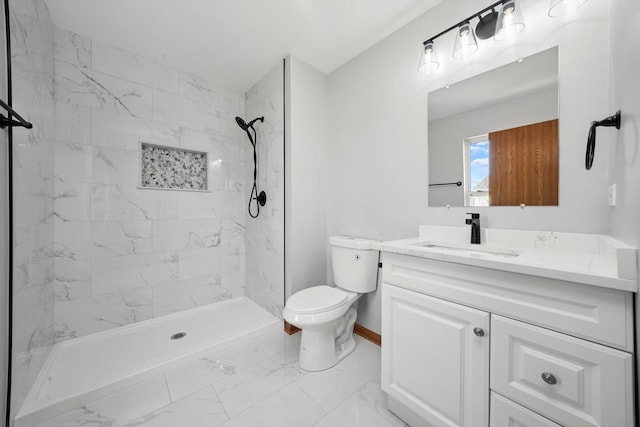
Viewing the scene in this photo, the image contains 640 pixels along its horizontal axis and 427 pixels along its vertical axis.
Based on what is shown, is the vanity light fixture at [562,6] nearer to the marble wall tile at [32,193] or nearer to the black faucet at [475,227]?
the black faucet at [475,227]

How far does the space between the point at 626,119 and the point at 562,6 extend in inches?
29.9

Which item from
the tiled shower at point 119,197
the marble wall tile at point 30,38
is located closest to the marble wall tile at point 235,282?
the tiled shower at point 119,197

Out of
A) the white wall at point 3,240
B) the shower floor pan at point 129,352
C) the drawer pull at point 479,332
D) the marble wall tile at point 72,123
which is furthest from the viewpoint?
the marble wall tile at point 72,123

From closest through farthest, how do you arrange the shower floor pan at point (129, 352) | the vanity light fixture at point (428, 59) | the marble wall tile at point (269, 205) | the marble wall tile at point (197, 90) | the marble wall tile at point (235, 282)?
the shower floor pan at point (129, 352) < the vanity light fixture at point (428, 59) < the marble wall tile at point (269, 205) < the marble wall tile at point (197, 90) < the marble wall tile at point (235, 282)

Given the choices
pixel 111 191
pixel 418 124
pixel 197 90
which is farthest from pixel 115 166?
pixel 418 124

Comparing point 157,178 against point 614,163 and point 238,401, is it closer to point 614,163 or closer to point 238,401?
point 238,401

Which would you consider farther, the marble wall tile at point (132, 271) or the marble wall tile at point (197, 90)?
the marble wall tile at point (197, 90)

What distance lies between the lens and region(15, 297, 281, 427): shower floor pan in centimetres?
129

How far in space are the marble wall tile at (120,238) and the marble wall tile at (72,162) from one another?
0.37 metres

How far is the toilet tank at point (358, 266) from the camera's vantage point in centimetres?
178

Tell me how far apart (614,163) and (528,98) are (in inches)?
19.5

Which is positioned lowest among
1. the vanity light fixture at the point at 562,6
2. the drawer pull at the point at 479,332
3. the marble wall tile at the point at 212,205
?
the drawer pull at the point at 479,332

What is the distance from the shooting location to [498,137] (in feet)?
4.25

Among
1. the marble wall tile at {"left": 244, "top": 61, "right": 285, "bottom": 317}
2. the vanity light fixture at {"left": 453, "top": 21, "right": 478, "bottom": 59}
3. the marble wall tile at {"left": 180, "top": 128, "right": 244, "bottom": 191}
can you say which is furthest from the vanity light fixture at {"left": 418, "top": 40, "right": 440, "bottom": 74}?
the marble wall tile at {"left": 180, "top": 128, "right": 244, "bottom": 191}
